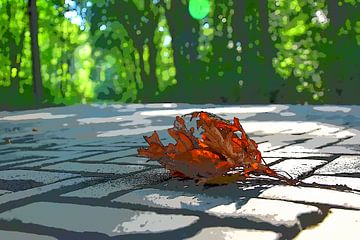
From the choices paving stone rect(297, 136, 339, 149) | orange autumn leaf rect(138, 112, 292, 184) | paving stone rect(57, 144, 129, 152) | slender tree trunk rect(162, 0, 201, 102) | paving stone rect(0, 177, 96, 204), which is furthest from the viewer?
slender tree trunk rect(162, 0, 201, 102)

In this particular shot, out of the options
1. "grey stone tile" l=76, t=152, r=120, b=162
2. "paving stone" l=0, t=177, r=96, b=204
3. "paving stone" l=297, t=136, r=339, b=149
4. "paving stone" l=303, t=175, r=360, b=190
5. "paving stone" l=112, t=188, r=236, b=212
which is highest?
"paving stone" l=112, t=188, r=236, b=212

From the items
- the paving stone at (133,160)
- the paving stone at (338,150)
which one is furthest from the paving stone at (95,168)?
the paving stone at (338,150)

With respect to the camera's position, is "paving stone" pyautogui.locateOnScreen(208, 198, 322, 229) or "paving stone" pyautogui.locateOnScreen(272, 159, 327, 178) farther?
"paving stone" pyautogui.locateOnScreen(272, 159, 327, 178)

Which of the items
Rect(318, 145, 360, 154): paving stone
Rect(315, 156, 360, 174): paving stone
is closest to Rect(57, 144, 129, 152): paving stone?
Rect(318, 145, 360, 154): paving stone

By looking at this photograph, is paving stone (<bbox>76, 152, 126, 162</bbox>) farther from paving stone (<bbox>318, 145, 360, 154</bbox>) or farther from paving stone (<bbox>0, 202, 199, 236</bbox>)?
paving stone (<bbox>0, 202, 199, 236</bbox>)

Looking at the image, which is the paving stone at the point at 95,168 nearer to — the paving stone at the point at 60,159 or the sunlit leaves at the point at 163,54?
the paving stone at the point at 60,159

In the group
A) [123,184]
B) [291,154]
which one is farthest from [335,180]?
[291,154]

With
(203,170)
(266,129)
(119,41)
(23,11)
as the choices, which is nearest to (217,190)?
(203,170)

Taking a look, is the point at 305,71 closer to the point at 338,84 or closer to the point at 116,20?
the point at 338,84
